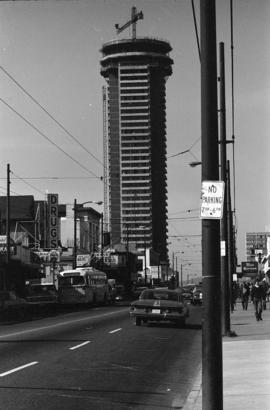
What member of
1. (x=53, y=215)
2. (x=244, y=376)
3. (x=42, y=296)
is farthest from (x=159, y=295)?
(x=53, y=215)

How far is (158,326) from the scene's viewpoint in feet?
87.8

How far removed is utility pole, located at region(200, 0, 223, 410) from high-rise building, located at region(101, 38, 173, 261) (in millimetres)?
57710

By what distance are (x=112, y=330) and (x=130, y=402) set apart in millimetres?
13656

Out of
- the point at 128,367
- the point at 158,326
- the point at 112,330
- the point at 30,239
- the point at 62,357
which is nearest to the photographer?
the point at 128,367

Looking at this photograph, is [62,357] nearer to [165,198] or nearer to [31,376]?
[31,376]

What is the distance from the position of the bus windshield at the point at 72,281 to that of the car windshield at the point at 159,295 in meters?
20.6

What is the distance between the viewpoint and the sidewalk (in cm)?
964

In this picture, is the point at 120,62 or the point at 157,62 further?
the point at 120,62

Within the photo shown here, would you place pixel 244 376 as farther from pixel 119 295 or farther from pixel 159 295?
pixel 119 295

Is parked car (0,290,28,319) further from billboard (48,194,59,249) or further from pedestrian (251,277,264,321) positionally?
billboard (48,194,59,249)

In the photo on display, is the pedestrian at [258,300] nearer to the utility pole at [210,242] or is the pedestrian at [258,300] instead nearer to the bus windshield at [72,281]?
the bus windshield at [72,281]

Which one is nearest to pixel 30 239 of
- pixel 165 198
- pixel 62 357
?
pixel 165 198

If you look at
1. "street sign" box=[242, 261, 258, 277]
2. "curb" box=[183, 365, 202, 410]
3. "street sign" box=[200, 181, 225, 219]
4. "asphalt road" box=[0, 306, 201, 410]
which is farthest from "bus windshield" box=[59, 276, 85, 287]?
"street sign" box=[200, 181, 225, 219]

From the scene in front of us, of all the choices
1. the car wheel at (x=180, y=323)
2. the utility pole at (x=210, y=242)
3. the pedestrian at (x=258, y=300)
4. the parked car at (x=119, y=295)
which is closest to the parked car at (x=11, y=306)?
the car wheel at (x=180, y=323)
